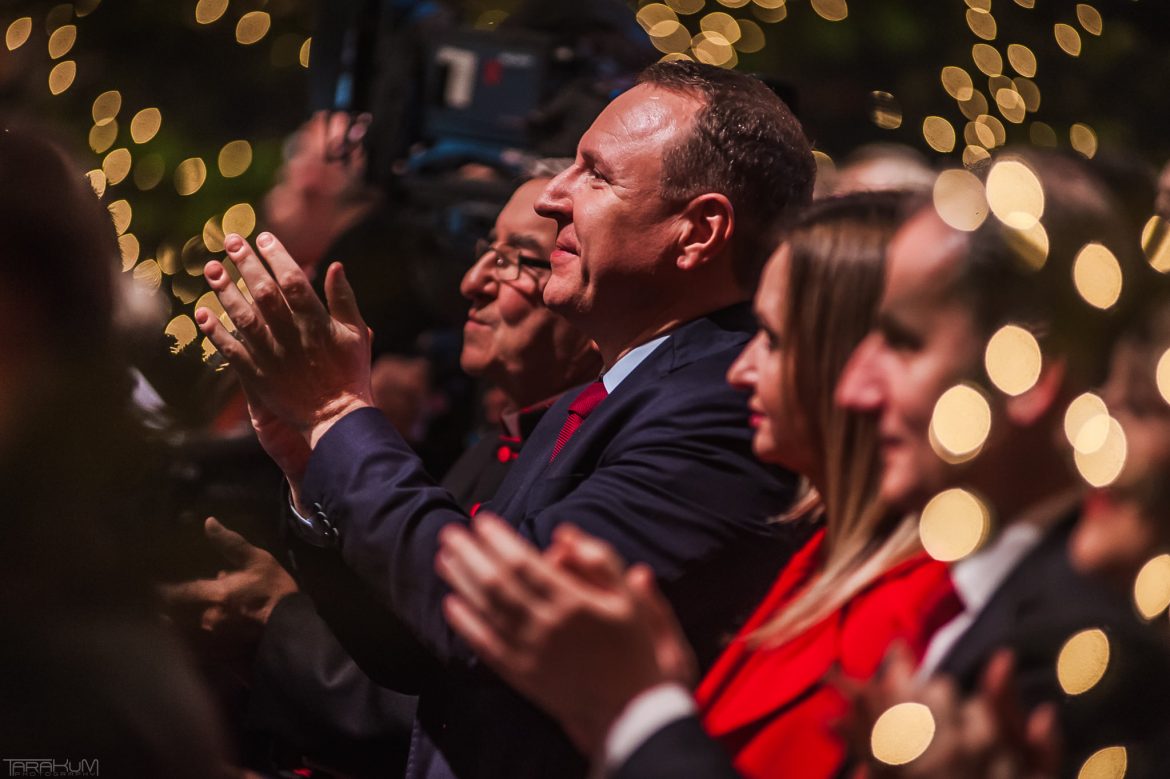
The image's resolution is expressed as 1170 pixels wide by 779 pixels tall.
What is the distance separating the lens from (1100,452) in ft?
3.10

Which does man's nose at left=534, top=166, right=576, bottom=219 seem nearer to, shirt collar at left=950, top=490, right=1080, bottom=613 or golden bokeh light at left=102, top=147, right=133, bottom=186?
golden bokeh light at left=102, top=147, right=133, bottom=186

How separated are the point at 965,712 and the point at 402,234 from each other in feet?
7.56

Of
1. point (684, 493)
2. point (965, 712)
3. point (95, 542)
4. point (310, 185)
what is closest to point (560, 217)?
point (684, 493)

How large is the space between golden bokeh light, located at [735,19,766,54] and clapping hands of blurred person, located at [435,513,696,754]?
2197mm

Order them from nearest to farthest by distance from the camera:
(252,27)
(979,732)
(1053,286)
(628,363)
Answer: (979,732)
(1053,286)
(628,363)
(252,27)

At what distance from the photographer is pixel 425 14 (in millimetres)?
3104

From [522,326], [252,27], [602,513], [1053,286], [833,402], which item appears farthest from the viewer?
[522,326]

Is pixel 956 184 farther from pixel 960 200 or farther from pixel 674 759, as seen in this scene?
pixel 674 759

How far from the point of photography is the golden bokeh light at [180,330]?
1.94 m

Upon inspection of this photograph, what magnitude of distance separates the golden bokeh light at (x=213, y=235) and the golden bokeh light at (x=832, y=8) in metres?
1.09

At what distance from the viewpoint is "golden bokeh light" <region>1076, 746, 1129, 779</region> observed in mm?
902

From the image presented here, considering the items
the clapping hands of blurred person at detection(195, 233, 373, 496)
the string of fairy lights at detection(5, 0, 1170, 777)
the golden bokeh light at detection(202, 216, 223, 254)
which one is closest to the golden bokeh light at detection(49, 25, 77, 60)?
the string of fairy lights at detection(5, 0, 1170, 777)

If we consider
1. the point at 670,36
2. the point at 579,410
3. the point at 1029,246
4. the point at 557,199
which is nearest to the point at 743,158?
the point at 557,199

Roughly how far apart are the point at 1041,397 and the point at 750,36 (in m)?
2.16
